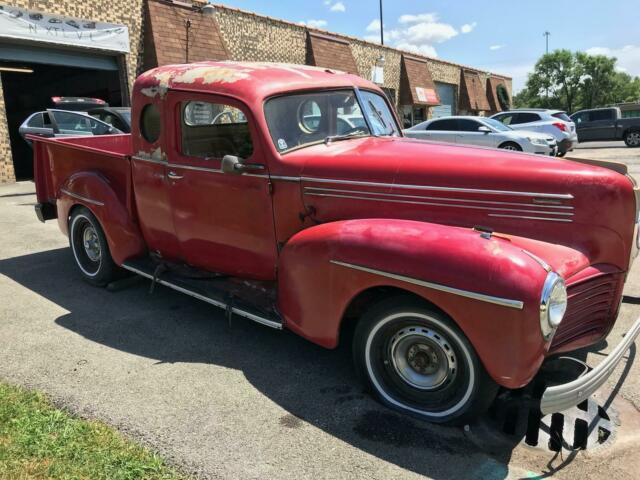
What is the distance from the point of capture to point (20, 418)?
2.84 metres

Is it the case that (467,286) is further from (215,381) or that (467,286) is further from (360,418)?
(215,381)

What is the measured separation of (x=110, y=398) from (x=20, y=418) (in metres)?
0.48

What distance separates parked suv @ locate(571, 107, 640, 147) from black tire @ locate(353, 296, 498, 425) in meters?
22.9

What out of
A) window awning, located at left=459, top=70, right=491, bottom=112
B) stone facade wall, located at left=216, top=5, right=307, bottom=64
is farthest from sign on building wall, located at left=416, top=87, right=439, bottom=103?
stone facade wall, located at left=216, top=5, right=307, bottom=64

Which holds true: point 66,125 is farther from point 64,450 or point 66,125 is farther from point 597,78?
point 597,78

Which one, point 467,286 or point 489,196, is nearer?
point 467,286

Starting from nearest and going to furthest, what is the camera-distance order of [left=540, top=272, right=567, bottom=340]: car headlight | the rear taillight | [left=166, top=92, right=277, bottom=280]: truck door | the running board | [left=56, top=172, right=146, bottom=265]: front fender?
1. [left=540, top=272, right=567, bottom=340]: car headlight
2. the running board
3. [left=166, top=92, right=277, bottom=280]: truck door
4. [left=56, top=172, right=146, bottom=265]: front fender
5. the rear taillight

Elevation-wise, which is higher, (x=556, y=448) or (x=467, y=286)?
(x=467, y=286)

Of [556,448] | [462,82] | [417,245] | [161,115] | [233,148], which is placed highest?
[462,82]

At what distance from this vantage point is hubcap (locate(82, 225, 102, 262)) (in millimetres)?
5156

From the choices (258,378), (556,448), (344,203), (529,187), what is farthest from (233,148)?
(556,448)

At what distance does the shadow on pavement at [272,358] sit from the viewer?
2643mm

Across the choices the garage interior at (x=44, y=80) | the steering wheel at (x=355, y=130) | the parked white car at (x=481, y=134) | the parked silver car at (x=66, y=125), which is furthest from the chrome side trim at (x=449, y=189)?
the garage interior at (x=44, y=80)

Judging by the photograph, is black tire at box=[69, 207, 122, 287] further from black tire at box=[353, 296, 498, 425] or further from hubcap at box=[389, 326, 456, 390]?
hubcap at box=[389, 326, 456, 390]
